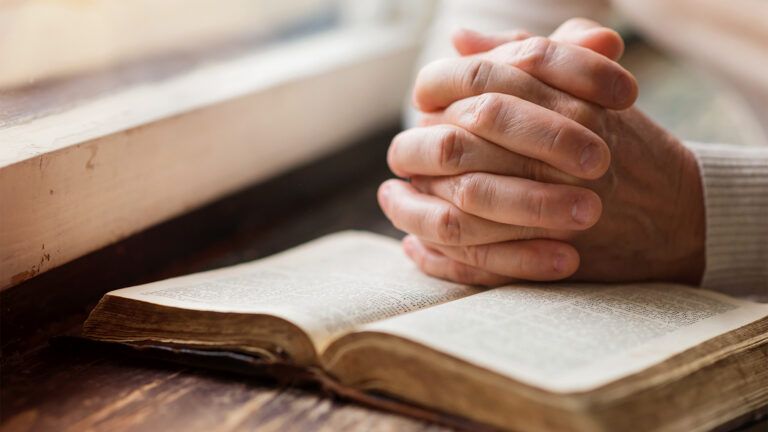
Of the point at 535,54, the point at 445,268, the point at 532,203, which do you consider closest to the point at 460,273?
the point at 445,268

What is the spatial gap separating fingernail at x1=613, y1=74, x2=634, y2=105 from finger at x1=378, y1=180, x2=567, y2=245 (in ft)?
0.46

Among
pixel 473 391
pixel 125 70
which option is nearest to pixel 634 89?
pixel 473 391

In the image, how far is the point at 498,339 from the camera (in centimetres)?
57

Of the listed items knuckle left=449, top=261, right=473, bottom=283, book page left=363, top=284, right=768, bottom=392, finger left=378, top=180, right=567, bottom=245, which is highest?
finger left=378, top=180, right=567, bottom=245

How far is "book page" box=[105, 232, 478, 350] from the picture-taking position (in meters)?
0.62

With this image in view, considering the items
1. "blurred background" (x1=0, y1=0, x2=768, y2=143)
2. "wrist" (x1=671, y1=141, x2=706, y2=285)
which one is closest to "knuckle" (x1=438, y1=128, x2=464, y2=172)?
"wrist" (x1=671, y1=141, x2=706, y2=285)

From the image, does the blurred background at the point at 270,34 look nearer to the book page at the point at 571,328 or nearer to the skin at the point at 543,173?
the skin at the point at 543,173

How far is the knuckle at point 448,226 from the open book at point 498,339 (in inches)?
2.0

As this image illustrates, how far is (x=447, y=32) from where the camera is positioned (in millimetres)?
1221

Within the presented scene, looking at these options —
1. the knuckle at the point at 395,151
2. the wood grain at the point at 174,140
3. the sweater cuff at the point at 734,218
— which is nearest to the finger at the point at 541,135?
the knuckle at the point at 395,151

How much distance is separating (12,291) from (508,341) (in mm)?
458

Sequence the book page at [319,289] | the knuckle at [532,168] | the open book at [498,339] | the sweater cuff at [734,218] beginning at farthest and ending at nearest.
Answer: the sweater cuff at [734,218] → the knuckle at [532,168] → the book page at [319,289] → the open book at [498,339]

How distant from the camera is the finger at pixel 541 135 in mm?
690

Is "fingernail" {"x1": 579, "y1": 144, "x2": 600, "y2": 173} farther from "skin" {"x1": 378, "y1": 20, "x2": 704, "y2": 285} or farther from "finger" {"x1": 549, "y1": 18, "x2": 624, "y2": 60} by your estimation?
"finger" {"x1": 549, "y1": 18, "x2": 624, "y2": 60}
